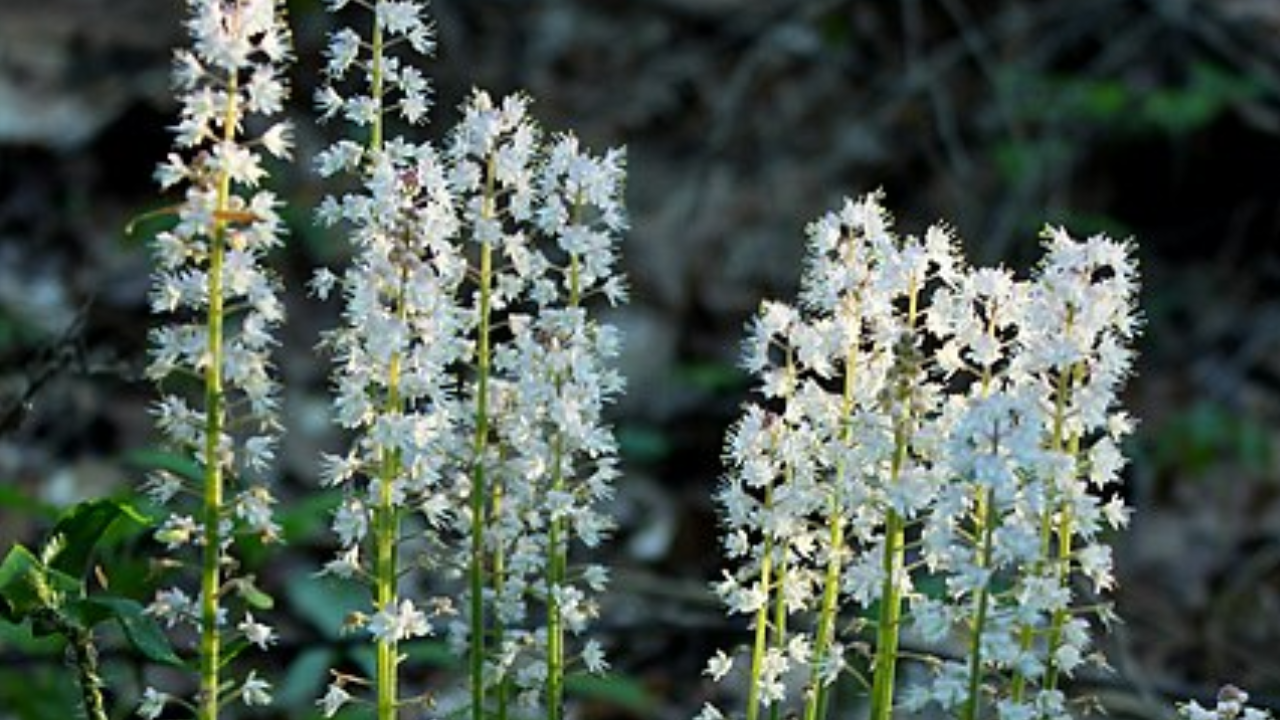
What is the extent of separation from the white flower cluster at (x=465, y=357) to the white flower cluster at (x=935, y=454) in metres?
0.19

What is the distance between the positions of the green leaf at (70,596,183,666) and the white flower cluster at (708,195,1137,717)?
2.01ft

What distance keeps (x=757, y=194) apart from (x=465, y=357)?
6179mm

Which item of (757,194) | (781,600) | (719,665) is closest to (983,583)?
(781,600)

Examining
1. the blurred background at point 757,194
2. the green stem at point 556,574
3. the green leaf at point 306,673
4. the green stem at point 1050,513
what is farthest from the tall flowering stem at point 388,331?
the blurred background at point 757,194

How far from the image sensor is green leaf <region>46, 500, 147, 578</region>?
239cm

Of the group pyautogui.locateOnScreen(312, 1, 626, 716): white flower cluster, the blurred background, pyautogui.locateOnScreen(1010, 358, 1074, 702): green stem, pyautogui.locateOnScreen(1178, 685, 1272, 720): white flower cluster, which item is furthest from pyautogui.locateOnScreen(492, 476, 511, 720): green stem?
the blurred background

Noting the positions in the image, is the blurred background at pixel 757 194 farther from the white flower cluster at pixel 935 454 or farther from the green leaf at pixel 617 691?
the white flower cluster at pixel 935 454

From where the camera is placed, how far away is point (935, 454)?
7.33ft

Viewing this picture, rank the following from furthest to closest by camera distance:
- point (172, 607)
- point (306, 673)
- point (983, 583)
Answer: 1. point (306, 673)
2. point (172, 607)
3. point (983, 583)

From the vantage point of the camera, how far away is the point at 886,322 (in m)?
2.24

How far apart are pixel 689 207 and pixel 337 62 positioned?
572 centimetres

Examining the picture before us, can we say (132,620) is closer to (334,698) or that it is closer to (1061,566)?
(334,698)

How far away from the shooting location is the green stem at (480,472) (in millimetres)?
2293

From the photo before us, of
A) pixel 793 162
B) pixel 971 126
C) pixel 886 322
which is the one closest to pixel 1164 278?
pixel 971 126
